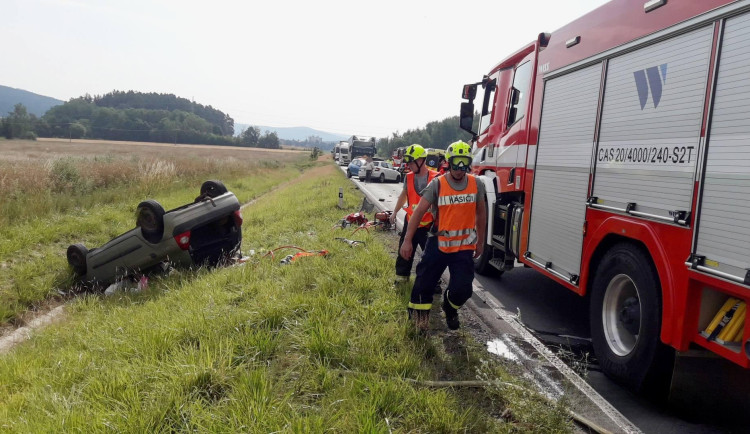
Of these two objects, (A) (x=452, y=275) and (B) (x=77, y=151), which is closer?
A: (A) (x=452, y=275)

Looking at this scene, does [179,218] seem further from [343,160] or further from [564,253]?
[343,160]

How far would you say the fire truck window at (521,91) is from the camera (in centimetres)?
552

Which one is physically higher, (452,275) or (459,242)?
(459,242)

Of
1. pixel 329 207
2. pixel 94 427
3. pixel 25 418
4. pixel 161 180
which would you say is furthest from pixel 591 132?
pixel 161 180

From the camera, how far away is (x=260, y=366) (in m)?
3.08

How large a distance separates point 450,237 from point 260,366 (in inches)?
75.3

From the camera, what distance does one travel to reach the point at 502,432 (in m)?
2.61

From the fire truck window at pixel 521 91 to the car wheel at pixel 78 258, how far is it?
19.0 feet

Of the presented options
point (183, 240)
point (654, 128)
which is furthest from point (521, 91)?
point (183, 240)

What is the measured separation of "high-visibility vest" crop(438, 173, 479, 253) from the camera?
13.5ft

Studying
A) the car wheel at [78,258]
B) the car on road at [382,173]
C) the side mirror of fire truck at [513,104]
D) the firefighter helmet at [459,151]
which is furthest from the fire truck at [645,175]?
the car on road at [382,173]

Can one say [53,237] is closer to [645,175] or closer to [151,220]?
[151,220]

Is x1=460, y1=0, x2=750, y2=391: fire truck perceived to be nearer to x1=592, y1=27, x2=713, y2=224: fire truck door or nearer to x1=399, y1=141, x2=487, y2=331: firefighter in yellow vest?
x1=592, y1=27, x2=713, y2=224: fire truck door

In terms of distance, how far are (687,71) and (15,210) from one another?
34.6 feet
